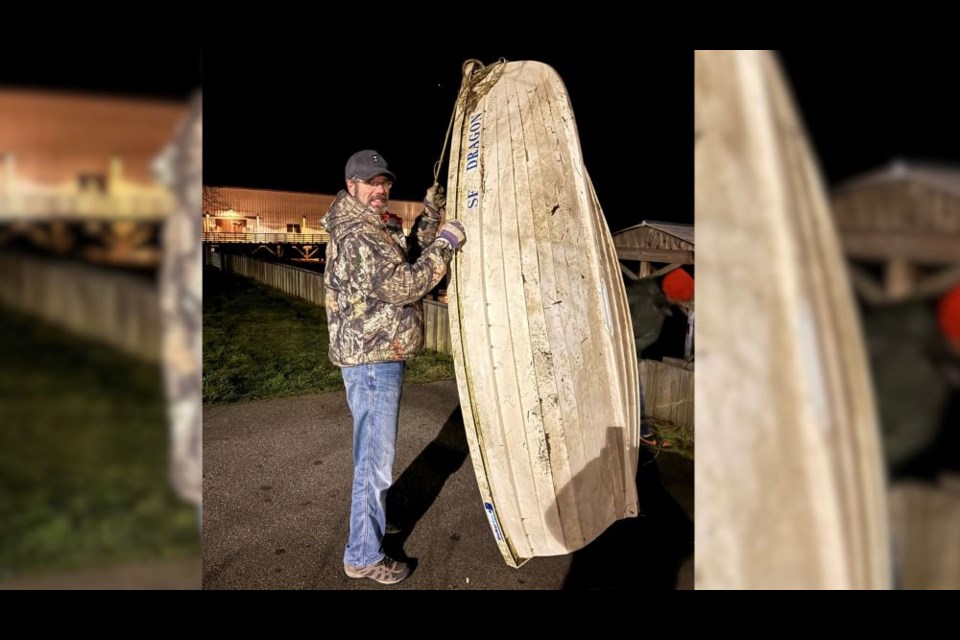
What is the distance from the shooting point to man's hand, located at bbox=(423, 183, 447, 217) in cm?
289

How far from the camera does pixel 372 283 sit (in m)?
2.36

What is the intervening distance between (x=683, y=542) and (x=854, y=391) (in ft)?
8.11

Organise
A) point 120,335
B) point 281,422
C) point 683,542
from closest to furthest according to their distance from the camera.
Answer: point 120,335, point 683,542, point 281,422

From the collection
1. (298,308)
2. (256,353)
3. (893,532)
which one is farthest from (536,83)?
(298,308)

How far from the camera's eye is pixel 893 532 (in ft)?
3.46

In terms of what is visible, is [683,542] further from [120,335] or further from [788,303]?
[120,335]

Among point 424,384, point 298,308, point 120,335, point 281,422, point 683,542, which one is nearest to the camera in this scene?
point 120,335

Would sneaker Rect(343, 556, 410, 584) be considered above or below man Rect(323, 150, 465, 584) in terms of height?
below

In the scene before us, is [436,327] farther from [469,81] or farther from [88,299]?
[88,299]

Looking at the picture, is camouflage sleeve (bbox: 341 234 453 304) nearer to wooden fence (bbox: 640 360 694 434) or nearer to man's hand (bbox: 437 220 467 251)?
man's hand (bbox: 437 220 467 251)

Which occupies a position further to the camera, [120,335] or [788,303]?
[120,335]

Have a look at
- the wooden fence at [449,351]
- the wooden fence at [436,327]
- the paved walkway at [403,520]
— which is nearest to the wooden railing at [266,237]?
the wooden fence at [449,351]

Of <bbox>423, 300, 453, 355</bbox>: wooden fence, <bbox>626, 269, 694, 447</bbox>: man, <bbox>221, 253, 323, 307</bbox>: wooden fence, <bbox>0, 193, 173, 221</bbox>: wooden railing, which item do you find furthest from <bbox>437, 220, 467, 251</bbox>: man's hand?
<bbox>221, 253, 323, 307</bbox>: wooden fence

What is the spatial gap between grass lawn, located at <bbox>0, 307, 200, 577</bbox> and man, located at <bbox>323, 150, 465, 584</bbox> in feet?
3.83
